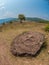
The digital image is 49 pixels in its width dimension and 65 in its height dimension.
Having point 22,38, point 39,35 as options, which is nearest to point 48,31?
point 39,35

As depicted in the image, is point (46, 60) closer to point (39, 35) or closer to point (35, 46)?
point (35, 46)

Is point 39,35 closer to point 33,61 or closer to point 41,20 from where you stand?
point 33,61

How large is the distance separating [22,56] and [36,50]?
0.63 meters

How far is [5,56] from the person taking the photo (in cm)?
755

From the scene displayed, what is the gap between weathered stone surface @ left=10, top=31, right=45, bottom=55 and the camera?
751 cm

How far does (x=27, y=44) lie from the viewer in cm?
779

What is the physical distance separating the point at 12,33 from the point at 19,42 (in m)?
1.35

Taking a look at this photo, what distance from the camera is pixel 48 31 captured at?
928 cm

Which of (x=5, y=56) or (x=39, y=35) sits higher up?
(x=39, y=35)

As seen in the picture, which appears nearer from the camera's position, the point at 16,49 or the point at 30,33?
the point at 16,49

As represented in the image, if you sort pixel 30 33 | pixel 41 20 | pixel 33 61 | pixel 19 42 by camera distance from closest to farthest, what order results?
pixel 33 61 → pixel 19 42 → pixel 30 33 → pixel 41 20

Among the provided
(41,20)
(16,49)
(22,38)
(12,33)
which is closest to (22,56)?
(16,49)

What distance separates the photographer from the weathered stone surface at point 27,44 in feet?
24.6

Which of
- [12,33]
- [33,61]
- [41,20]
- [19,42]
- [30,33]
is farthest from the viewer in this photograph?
[41,20]
